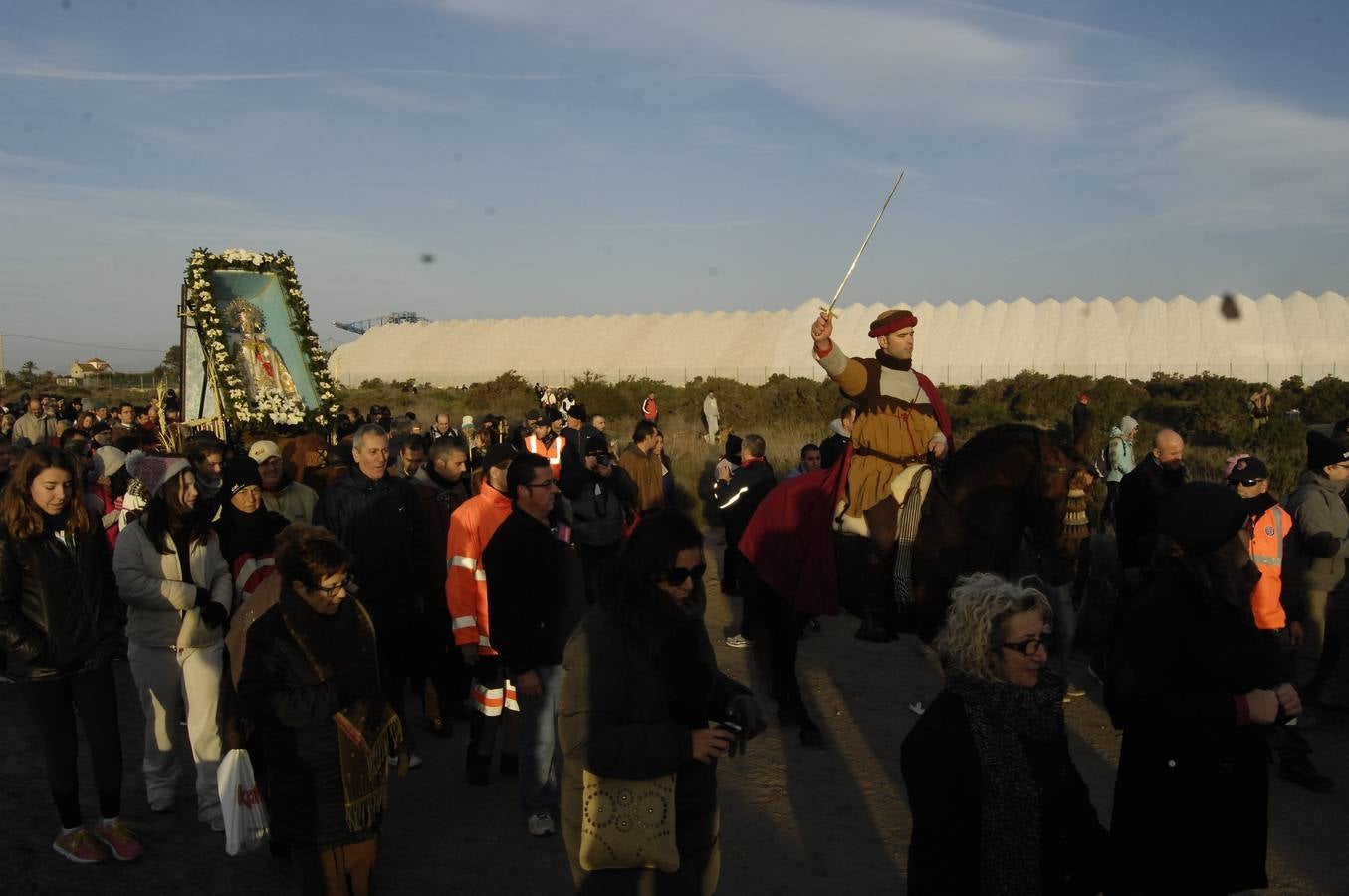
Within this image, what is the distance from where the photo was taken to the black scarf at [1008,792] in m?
2.62

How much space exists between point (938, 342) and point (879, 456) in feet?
191

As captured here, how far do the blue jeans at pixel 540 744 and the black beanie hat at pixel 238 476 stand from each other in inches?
76.2

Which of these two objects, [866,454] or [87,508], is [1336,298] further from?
[87,508]

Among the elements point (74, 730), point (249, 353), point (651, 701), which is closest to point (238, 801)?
point (74, 730)

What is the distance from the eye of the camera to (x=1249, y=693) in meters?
3.11

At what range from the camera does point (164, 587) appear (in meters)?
5.18

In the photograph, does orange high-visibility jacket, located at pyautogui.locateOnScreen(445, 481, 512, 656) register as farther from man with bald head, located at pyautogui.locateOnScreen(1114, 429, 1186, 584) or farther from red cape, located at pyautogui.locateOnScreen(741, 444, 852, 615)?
man with bald head, located at pyautogui.locateOnScreen(1114, 429, 1186, 584)

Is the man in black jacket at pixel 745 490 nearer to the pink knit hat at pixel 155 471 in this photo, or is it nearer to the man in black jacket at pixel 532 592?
the man in black jacket at pixel 532 592

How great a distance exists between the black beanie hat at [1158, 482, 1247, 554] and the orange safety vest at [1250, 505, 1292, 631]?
2939 millimetres

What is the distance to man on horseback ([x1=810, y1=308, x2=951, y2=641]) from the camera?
6.66 meters

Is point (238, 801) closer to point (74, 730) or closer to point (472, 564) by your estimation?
point (74, 730)

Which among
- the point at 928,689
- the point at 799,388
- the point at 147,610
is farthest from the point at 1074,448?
the point at 799,388

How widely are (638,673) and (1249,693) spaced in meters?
1.82

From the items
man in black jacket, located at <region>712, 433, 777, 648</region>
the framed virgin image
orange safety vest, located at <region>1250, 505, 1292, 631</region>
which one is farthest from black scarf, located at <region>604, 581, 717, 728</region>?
the framed virgin image
